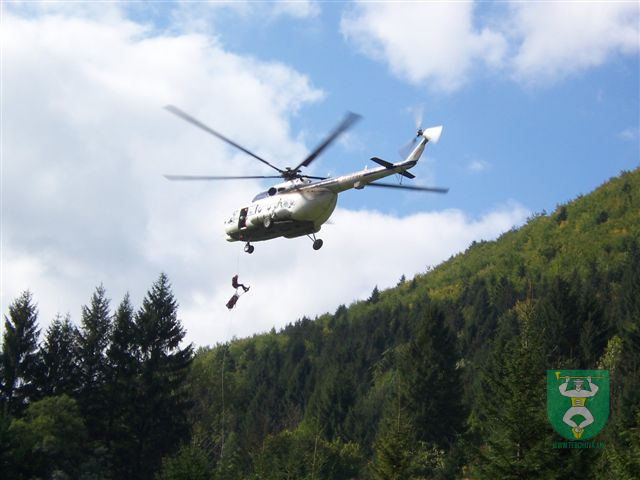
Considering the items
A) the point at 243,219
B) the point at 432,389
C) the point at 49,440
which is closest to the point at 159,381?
the point at 49,440

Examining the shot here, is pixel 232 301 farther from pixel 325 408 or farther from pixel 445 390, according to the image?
pixel 325 408

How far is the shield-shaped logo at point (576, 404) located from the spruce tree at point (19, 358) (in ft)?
127

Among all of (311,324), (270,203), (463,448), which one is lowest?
(463,448)

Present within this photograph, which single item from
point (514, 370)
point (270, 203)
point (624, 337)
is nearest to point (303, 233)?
point (270, 203)

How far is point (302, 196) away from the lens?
117 feet

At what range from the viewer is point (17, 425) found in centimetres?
5366

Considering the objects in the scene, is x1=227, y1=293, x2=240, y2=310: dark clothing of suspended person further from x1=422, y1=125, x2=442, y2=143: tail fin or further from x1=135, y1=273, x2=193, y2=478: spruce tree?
x1=135, y1=273, x2=193, y2=478: spruce tree

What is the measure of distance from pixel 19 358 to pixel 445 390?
29264 millimetres

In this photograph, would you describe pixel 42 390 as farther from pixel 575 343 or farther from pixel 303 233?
pixel 575 343

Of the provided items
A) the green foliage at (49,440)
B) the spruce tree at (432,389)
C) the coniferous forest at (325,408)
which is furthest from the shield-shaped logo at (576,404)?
the green foliage at (49,440)

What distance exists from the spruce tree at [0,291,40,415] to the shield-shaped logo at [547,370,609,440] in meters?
38.6

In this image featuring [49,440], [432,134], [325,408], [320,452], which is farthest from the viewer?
[325,408]

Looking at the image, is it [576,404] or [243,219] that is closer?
[576,404]

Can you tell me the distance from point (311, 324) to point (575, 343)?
118593mm
